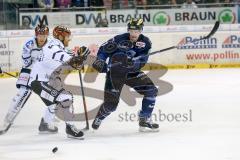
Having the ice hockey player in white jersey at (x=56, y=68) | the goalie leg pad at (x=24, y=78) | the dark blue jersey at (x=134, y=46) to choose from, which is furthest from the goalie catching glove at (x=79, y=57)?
the goalie leg pad at (x=24, y=78)

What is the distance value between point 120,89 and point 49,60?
0.89 metres

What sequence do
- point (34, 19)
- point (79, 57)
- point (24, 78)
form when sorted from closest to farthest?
1. point (79, 57)
2. point (24, 78)
3. point (34, 19)

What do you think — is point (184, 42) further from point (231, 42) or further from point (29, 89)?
point (29, 89)

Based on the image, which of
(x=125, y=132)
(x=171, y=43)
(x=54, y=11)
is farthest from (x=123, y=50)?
(x=54, y=11)

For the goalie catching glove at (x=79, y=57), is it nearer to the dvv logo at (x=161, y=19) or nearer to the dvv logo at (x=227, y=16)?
the dvv logo at (x=161, y=19)

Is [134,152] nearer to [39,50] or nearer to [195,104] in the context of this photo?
[39,50]

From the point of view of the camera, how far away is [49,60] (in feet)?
20.7

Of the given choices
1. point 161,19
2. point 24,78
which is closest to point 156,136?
point 24,78

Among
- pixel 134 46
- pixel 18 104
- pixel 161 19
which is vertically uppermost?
pixel 161 19

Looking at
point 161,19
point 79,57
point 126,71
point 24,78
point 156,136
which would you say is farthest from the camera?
point 161,19

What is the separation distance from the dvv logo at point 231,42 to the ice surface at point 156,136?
12.5 ft

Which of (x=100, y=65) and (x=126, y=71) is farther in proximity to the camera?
(x=126, y=71)

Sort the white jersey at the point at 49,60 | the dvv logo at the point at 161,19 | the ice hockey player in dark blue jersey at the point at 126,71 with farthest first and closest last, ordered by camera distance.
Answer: the dvv logo at the point at 161,19 → the ice hockey player in dark blue jersey at the point at 126,71 → the white jersey at the point at 49,60

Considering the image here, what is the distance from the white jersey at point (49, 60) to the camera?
20.2ft
